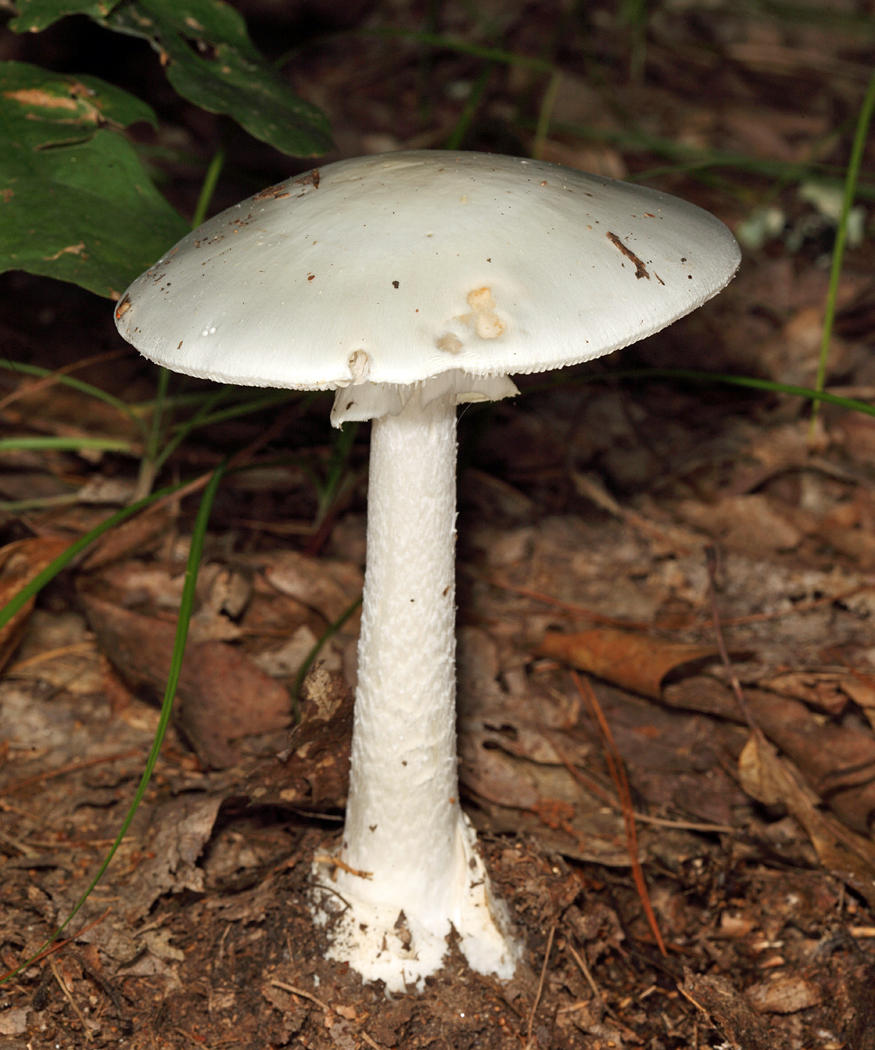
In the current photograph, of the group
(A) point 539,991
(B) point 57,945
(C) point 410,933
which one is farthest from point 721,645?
(B) point 57,945

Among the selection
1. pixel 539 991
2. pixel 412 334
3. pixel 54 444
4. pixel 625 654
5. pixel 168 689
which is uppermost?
pixel 412 334

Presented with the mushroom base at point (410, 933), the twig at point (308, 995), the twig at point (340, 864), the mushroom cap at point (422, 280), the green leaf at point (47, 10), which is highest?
the green leaf at point (47, 10)

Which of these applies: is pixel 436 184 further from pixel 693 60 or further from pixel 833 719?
pixel 693 60

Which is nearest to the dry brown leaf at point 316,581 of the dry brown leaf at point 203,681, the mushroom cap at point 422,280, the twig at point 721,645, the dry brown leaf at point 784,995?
the dry brown leaf at point 203,681

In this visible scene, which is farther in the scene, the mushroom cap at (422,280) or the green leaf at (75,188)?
the green leaf at (75,188)

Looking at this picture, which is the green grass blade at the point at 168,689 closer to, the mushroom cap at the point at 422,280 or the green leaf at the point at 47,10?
the mushroom cap at the point at 422,280

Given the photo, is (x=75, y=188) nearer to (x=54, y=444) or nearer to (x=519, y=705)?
(x=54, y=444)

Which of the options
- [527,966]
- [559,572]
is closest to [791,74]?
[559,572]
